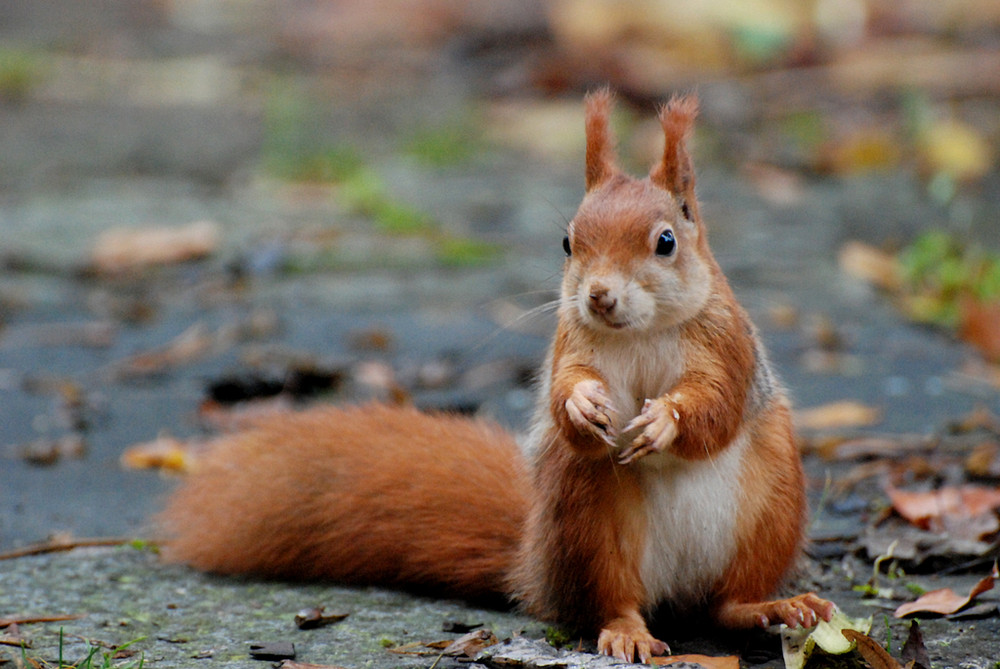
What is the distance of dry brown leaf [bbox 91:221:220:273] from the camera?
15.6ft

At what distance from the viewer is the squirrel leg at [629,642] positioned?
A: 1.83 m

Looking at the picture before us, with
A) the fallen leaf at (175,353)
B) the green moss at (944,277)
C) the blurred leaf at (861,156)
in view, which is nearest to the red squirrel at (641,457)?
the fallen leaf at (175,353)

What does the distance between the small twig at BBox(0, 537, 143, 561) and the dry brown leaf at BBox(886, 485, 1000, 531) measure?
149 centimetres

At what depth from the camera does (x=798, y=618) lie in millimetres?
1870

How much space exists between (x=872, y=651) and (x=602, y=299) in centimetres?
60

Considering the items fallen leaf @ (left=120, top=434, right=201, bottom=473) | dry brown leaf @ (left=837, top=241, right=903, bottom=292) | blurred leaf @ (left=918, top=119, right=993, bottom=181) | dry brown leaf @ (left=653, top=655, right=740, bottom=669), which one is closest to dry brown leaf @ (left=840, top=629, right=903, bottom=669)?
dry brown leaf @ (left=653, top=655, right=740, bottom=669)

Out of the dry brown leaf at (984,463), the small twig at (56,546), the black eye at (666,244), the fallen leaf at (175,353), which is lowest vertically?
the small twig at (56,546)

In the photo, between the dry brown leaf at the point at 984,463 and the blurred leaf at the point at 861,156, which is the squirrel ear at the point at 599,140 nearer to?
the dry brown leaf at the point at 984,463

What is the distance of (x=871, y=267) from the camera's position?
175 inches

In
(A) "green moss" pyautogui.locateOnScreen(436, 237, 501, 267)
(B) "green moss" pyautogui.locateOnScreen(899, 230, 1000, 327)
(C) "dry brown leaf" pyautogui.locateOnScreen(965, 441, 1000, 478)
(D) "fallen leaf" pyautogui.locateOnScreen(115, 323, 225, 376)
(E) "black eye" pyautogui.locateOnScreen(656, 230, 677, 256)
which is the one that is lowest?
(C) "dry brown leaf" pyautogui.locateOnScreen(965, 441, 1000, 478)

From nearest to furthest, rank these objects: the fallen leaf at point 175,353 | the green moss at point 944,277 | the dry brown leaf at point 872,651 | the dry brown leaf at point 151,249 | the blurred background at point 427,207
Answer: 1. the dry brown leaf at point 872,651
2. the blurred background at point 427,207
3. the fallen leaf at point 175,353
4. the green moss at point 944,277
5. the dry brown leaf at point 151,249

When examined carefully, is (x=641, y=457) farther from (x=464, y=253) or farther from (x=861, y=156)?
(x=861, y=156)

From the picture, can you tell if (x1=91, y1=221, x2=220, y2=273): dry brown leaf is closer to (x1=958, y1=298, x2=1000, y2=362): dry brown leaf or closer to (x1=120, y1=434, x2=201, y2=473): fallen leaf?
(x1=120, y1=434, x2=201, y2=473): fallen leaf

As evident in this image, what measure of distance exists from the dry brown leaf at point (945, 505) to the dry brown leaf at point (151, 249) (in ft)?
9.61
